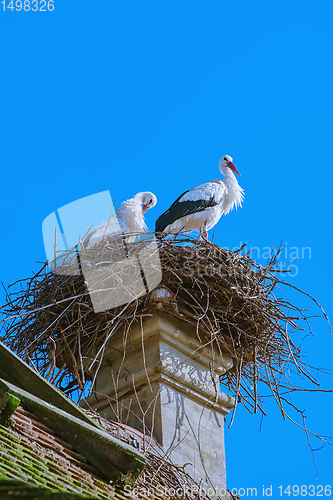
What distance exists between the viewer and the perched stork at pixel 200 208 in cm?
955

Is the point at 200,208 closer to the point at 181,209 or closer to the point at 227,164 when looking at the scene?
the point at 181,209

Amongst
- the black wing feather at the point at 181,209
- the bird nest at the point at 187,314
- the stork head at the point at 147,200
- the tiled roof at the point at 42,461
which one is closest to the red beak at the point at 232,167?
the stork head at the point at 147,200

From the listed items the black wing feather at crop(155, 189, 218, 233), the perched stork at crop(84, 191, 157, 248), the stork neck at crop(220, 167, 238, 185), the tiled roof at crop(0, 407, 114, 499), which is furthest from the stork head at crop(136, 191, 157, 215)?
the tiled roof at crop(0, 407, 114, 499)

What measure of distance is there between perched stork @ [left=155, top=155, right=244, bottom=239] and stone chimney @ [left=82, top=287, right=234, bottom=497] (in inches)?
134

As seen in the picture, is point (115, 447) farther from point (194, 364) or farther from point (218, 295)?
point (218, 295)

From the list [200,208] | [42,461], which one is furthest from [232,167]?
[42,461]

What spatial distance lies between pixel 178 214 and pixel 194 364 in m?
3.84

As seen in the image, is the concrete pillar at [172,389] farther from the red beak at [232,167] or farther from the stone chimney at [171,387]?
the red beak at [232,167]

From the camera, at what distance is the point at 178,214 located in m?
9.58

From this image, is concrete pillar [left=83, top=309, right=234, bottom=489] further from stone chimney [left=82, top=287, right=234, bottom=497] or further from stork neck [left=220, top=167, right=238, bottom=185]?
stork neck [left=220, top=167, right=238, bottom=185]

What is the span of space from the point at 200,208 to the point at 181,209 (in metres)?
0.28

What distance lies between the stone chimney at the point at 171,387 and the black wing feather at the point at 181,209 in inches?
139

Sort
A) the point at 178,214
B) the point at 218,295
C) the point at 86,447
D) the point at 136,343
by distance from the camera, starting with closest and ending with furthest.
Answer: the point at 86,447
the point at 136,343
the point at 218,295
the point at 178,214

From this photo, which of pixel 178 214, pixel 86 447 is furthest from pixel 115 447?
pixel 178 214
